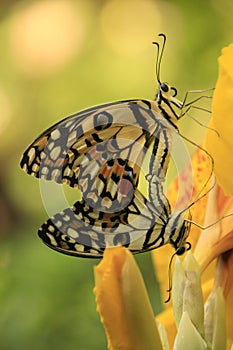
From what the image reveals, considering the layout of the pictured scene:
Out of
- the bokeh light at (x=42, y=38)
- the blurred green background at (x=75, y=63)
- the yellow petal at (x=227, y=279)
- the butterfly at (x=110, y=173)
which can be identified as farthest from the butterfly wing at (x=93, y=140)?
the bokeh light at (x=42, y=38)

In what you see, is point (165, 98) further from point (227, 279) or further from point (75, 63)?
point (75, 63)

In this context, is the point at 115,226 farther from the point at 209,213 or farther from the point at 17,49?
the point at 17,49

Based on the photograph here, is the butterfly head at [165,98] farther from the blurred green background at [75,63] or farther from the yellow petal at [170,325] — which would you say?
the blurred green background at [75,63]

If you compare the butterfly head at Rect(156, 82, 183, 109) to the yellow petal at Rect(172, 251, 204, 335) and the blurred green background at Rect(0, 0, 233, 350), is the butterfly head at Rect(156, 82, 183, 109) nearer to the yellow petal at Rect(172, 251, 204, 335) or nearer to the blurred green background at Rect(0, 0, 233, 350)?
the yellow petal at Rect(172, 251, 204, 335)

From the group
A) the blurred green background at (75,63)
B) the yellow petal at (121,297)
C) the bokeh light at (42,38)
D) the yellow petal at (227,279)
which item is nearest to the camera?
the yellow petal at (121,297)

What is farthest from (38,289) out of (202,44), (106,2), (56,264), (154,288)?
(106,2)
